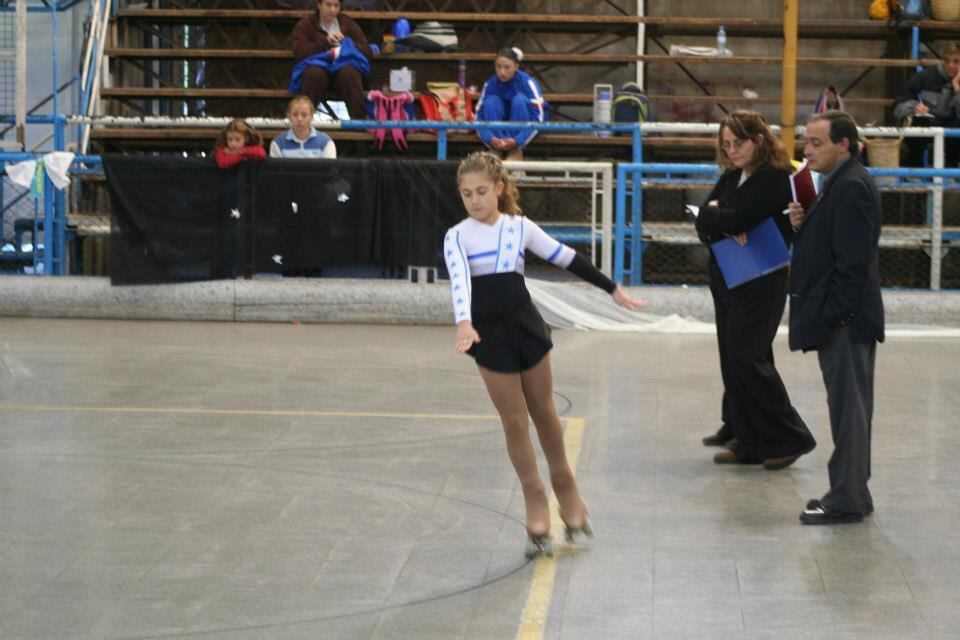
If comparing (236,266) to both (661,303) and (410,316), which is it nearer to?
(410,316)

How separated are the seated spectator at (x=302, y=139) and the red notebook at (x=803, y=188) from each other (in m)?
8.80

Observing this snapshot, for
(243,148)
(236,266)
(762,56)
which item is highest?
(762,56)

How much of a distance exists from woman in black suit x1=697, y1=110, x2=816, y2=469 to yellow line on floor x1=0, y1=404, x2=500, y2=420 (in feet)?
6.96

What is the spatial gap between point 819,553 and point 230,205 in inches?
394

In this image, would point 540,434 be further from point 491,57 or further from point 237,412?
point 491,57

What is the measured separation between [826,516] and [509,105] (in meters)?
11.0

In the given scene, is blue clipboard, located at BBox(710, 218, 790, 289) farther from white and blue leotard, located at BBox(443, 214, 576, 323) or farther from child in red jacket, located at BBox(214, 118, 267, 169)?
child in red jacket, located at BBox(214, 118, 267, 169)

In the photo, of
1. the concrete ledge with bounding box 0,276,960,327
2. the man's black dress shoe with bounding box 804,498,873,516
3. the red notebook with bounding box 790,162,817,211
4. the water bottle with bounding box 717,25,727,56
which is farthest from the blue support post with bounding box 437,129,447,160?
the man's black dress shoe with bounding box 804,498,873,516

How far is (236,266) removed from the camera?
16.2 meters

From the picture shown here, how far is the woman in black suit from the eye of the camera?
345 inches

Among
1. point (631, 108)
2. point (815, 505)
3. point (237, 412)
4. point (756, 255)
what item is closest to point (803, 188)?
point (756, 255)

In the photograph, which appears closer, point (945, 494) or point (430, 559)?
point (430, 559)

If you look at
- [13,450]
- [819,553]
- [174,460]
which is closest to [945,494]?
[819,553]

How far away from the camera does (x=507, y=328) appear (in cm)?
703
